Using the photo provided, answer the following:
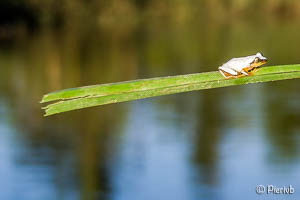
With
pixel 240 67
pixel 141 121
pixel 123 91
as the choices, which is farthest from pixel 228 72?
pixel 141 121

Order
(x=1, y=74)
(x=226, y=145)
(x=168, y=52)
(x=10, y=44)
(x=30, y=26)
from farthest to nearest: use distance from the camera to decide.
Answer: (x=30, y=26)
(x=10, y=44)
(x=168, y=52)
(x=1, y=74)
(x=226, y=145)

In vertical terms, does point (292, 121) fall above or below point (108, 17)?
below

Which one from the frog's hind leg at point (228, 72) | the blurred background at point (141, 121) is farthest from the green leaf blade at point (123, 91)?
the blurred background at point (141, 121)

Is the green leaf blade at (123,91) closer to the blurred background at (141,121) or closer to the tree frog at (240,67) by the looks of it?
the tree frog at (240,67)

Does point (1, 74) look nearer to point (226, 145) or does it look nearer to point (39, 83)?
point (39, 83)

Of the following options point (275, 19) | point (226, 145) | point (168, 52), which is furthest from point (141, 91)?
point (275, 19)

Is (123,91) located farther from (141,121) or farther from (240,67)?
(141,121)
